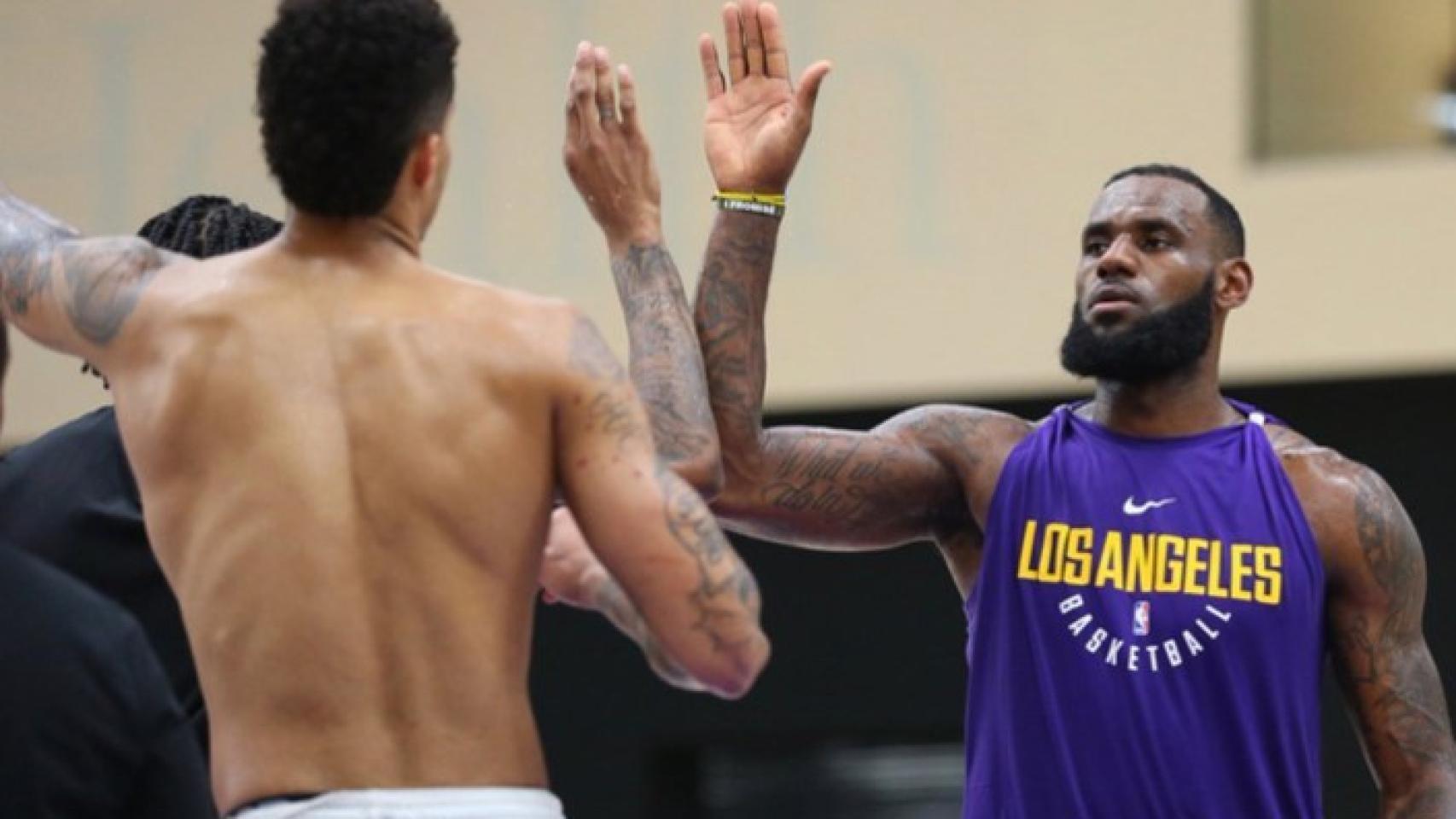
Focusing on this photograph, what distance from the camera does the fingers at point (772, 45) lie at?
4.74m

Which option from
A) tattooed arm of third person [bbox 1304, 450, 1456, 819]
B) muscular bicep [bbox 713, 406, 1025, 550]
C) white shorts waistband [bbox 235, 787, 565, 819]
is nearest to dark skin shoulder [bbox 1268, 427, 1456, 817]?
tattooed arm of third person [bbox 1304, 450, 1456, 819]

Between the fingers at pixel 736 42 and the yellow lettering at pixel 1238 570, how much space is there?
4.08ft

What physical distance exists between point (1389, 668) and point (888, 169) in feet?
15.2

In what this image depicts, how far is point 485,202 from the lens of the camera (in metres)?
9.64

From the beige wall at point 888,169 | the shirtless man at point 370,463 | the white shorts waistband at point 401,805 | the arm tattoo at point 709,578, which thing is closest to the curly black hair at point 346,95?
the shirtless man at point 370,463

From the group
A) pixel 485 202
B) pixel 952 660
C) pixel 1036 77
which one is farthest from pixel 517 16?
pixel 952 660

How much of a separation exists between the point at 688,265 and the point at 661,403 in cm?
554

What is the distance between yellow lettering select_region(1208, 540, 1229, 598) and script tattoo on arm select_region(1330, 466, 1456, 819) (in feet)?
0.75

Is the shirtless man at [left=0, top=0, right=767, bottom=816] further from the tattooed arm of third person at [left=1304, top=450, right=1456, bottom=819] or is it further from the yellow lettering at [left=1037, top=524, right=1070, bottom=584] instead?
the tattooed arm of third person at [left=1304, top=450, right=1456, bottom=819]

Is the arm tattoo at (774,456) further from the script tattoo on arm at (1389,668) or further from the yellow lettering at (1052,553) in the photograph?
the script tattoo on arm at (1389,668)

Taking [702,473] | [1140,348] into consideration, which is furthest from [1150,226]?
[702,473]

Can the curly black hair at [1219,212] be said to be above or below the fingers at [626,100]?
below

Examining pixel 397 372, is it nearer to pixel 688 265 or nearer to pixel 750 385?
pixel 750 385

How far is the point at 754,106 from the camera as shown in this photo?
4.75 metres
